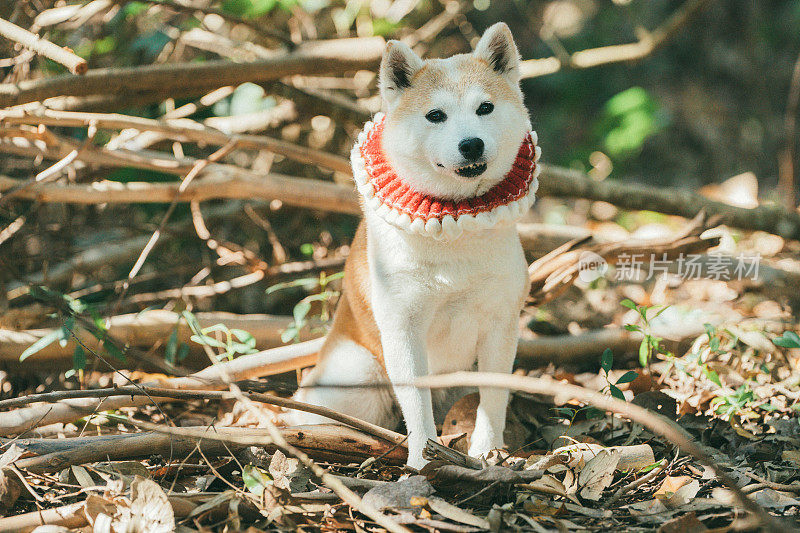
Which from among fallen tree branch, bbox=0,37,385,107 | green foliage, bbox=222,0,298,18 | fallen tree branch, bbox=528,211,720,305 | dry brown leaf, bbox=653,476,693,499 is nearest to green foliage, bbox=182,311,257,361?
fallen tree branch, bbox=0,37,385,107

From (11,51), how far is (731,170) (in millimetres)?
7231

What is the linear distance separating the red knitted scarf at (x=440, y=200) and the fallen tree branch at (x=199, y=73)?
153cm

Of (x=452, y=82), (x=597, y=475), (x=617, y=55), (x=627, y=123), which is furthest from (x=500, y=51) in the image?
(x=627, y=123)

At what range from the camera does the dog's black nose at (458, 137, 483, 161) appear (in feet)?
7.97

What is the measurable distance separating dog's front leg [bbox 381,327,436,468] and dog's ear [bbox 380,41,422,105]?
0.93m

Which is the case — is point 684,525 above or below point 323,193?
below

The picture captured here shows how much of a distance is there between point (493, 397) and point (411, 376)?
0.38 meters

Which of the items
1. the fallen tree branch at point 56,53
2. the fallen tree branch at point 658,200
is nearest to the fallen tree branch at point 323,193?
the fallen tree branch at point 658,200

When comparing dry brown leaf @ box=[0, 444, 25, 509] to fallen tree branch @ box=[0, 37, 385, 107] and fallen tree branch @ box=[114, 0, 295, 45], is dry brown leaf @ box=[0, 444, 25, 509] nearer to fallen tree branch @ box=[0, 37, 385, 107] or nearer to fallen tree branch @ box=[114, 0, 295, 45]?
fallen tree branch @ box=[0, 37, 385, 107]

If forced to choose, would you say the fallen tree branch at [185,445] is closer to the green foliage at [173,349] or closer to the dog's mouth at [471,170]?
the green foliage at [173,349]

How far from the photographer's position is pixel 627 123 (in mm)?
6336

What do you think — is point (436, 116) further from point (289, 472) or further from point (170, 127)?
point (170, 127)

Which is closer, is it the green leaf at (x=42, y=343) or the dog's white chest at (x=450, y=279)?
the dog's white chest at (x=450, y=279)

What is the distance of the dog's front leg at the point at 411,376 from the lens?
8.80ft
